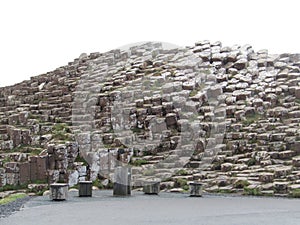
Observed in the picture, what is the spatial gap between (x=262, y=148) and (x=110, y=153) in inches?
299

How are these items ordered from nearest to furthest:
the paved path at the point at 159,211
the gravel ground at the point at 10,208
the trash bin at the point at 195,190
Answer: the paved path at the point at 159,211, the gravel ground at the point at 10,208, the trash bin at the point at 195,190

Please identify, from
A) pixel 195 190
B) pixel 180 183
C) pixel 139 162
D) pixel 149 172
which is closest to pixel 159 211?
pixel 195 190

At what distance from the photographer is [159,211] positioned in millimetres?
16422

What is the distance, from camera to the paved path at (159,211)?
1408 cm

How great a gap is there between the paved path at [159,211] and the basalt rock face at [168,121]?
397cm

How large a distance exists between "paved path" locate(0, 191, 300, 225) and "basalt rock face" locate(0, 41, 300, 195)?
397 cm

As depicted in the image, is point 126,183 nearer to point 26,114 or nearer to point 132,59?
point 26,114

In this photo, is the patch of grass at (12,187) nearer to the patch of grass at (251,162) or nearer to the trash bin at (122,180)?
the trash bin at (122,180)

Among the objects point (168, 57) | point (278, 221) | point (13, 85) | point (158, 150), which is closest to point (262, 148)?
point (158, 150)

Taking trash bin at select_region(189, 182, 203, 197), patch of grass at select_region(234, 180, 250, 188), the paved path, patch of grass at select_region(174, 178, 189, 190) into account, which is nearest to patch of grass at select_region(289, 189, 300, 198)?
the paved path

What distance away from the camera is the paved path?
46.2 ft

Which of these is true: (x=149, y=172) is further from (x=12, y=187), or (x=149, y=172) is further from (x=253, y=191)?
(x=12, y=187)

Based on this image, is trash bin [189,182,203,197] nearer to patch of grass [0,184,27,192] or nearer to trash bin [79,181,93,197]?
trash bin [79,181,93,197]

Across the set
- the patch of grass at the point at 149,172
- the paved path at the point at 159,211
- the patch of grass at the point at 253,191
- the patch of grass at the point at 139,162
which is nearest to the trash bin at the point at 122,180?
the paved path at the point at 159,211
